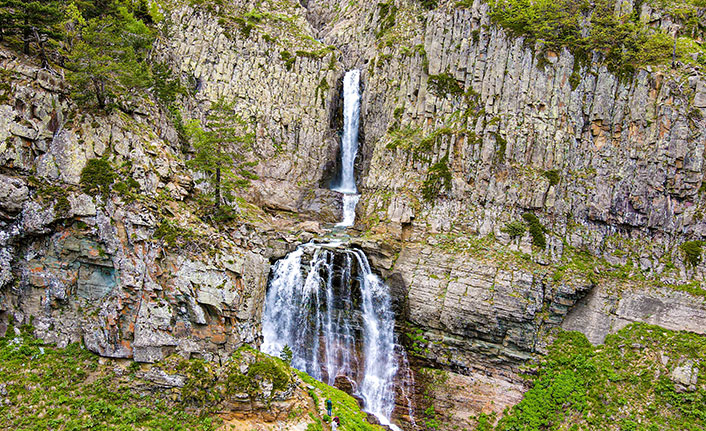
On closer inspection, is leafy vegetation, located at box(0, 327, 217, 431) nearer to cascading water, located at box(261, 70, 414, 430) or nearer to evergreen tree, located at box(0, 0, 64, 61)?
cascading water, located at box(261, 70, 414, 430)

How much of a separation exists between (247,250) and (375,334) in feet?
35.9

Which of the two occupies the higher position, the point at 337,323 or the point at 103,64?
the point at 103,64

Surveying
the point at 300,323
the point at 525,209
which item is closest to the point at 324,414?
the point at 300,323

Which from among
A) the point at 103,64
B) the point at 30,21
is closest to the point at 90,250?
the point at 103,64

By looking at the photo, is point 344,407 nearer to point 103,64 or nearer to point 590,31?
point 103,64

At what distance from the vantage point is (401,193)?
33.9 metres

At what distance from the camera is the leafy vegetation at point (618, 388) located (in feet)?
72.7

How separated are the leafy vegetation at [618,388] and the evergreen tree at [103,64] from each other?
2824 cm

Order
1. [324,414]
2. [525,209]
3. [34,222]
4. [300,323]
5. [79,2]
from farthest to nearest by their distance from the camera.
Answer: [525,209] → [300,323] → [79,2] → [324,414] → [34,222]

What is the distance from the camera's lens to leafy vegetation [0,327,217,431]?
1573cm

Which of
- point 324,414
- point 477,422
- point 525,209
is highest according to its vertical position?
point 525,209

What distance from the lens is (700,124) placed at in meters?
27.9

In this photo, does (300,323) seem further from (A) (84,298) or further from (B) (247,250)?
(A) (84,298)

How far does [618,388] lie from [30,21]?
123ft
